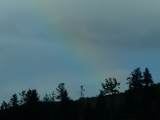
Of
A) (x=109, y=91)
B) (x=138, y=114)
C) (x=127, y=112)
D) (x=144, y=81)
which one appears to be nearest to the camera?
(x=138, y=114)

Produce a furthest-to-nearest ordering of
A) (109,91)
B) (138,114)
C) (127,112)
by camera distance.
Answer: (109,91), (127,112), (138,114)

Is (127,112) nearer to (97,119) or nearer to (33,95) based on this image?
(97,119)

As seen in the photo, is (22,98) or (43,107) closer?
(43,107)

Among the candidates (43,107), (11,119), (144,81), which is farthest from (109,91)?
(11,119)

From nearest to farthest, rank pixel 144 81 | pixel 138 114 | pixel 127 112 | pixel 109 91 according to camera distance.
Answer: pixel 138 114, pixel 127 112, pixel 144 81, pixel 109 91

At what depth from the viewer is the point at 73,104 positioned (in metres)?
124

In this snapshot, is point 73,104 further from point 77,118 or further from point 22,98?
point 22,98

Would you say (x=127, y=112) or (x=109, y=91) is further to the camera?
(x=109, y=91)

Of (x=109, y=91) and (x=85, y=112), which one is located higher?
(x=109, y=91)

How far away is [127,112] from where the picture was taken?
379 ft

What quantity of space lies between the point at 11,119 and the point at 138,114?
1483 inches

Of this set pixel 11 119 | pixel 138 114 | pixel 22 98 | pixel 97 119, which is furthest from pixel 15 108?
pixel 138 114

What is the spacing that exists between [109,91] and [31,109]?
31302 mm

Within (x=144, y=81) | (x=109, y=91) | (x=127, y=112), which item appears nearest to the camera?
(x=127, y=112)
